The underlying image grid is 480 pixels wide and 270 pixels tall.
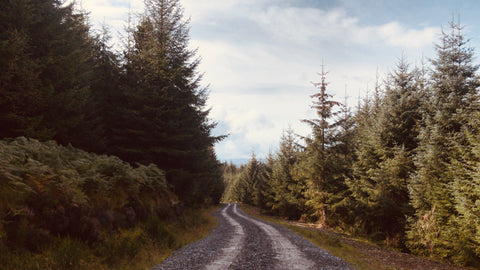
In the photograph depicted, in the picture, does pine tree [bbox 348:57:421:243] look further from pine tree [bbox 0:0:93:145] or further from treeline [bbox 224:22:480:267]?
pine tree [bbox 0:0:93:145]

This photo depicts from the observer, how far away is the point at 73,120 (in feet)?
45.7

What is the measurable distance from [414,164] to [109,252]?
19832 mm

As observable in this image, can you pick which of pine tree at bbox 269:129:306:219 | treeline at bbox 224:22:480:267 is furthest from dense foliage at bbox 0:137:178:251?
pine tree at bbox 269:129:306:219

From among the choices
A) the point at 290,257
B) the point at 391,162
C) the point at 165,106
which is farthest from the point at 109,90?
the point at 391,162

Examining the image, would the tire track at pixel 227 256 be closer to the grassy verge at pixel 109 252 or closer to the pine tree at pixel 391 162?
the grassy verge at pixel 109 252

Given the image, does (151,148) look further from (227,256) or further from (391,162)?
(391,162)

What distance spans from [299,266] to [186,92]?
15.0 metres

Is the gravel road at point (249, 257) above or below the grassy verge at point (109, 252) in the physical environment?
below

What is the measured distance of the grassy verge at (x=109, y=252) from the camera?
601cm

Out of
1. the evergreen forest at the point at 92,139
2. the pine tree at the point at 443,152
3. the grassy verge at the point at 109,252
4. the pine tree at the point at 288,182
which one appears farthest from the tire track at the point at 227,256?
the pine tree at the point at 288,182

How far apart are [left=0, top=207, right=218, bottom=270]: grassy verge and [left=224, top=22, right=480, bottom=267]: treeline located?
1500 cm

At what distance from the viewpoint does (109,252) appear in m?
8.20

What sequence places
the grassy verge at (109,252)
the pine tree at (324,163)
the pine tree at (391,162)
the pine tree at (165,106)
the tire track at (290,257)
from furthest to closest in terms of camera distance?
the pine tree at (324,163)
the pine tree at (391,162)
the pine tree at (165,106)
the tire track at (290,257)
the grassy verge at (109,252)

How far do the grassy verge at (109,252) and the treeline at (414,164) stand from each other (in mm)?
15002
